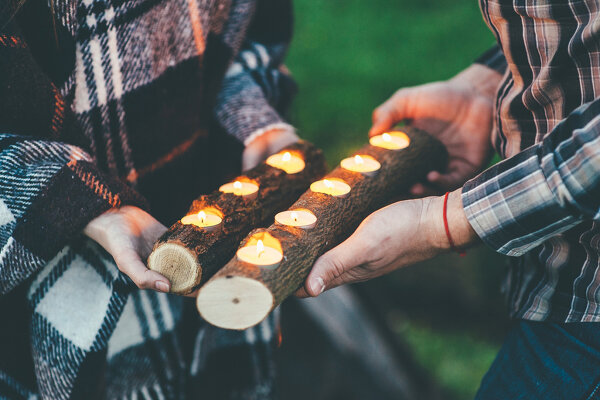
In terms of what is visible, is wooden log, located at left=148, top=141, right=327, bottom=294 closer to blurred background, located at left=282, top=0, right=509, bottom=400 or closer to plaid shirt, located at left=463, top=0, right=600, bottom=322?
plaid shirt, located at left=463, top=0, right=600, bottom=322

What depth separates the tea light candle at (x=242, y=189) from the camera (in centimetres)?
154

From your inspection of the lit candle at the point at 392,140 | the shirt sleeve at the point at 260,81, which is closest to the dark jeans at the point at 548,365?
the lit candle at the point at 392,140

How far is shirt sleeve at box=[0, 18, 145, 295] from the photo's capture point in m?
1.21

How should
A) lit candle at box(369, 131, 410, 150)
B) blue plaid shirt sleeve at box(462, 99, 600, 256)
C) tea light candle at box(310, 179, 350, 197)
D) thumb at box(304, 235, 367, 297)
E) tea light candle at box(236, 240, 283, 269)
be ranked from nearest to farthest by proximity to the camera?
blue plaid shirt sleeve at box(462, 99, 600, 256)
tea light candle at box(236, 240, 283, 269)
thumb at box(304, 235, 367, 297)
tea light candle at box(310, 179, 350, 197)
lit candle at box(369, 131, 410, 150)

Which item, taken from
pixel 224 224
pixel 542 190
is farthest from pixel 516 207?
pixel 224 224

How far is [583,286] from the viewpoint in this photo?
123 cm

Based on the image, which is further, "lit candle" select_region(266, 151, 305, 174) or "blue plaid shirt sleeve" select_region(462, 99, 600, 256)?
"lit candle" select_region(266, 151, 305, 174)

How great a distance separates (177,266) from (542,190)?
91 cm

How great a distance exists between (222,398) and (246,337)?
0.28m

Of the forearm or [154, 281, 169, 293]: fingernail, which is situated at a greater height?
Answer: the forearm

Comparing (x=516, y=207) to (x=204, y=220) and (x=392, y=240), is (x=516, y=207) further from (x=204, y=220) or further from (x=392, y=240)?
(x=204, y=220)

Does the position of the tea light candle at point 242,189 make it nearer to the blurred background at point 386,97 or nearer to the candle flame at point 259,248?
the candle flame at point 259,248

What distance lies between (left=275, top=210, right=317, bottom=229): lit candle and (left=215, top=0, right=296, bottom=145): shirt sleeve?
59 cm

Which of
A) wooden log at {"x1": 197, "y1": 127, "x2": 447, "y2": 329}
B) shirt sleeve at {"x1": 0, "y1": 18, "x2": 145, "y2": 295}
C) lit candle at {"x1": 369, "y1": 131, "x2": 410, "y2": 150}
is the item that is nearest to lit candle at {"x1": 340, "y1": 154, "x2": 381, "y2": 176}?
wooden log at {"x1": 197, "y1": 127, "x2": 447, "y2": 329}
